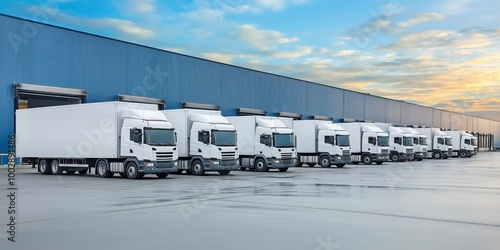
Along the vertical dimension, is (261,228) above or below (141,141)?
below

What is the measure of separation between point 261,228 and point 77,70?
29.7 meters

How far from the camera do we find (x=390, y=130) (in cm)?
5197

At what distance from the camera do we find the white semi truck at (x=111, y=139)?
23266 mm

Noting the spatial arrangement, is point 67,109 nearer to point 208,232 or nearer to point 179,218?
point 179,218

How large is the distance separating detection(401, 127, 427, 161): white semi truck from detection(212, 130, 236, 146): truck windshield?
32393mm

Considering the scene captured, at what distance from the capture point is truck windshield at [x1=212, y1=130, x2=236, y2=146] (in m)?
26.9

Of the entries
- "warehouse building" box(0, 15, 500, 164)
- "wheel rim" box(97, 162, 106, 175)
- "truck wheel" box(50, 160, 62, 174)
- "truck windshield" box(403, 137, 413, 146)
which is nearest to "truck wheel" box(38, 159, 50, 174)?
"truck wheel" box(50, 160, 62, 174)

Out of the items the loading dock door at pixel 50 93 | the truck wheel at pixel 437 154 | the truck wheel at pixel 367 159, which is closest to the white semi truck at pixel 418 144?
the truck wheel at pixel 437 154

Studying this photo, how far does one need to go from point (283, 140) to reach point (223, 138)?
18.6 feet

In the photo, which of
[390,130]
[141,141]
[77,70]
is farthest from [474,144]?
[141,141]

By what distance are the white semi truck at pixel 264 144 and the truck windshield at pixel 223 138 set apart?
410 centimetres

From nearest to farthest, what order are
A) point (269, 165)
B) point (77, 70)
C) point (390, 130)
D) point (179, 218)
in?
1. point (179, 218)
2. point (269, 165)
3. point (77, 70)
4. point (390, 130)

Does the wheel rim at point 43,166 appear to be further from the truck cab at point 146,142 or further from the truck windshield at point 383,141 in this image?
the truck windshield at point 383,141

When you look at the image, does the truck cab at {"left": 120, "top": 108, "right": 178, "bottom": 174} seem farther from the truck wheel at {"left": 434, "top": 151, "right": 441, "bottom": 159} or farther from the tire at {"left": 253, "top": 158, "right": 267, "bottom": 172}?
the truck wheel at {"left": 434, "top": 151, "right": 441, "bottom": 159}
